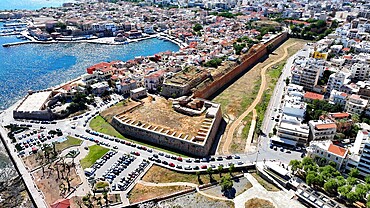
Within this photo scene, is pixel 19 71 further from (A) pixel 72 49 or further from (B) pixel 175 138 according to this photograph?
(B) pixel 175 138

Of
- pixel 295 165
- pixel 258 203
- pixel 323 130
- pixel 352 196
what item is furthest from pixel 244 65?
pixel 352 196

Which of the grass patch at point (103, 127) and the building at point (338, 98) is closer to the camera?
the grass patch at point (103, 127)

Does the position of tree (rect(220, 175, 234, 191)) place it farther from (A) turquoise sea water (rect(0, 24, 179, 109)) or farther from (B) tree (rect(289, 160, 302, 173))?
(A) turquoise sea water (rect(0, 24, 179, 109))

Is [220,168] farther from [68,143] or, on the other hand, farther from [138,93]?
[138,93]

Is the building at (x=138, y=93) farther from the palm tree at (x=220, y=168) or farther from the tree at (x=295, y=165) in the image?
the tree at (x=295, y=165)

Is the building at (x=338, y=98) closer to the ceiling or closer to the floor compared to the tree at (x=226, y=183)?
closer to the ceiling

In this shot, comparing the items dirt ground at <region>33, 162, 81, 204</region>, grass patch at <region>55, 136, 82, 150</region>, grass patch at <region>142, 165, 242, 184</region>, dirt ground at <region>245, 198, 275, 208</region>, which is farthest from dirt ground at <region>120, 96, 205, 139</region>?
dirt ground at <region>33, 162, 81, 204</region>

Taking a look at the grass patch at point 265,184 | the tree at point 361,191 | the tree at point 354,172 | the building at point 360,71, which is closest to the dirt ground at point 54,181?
the grass patch at point 265,184
